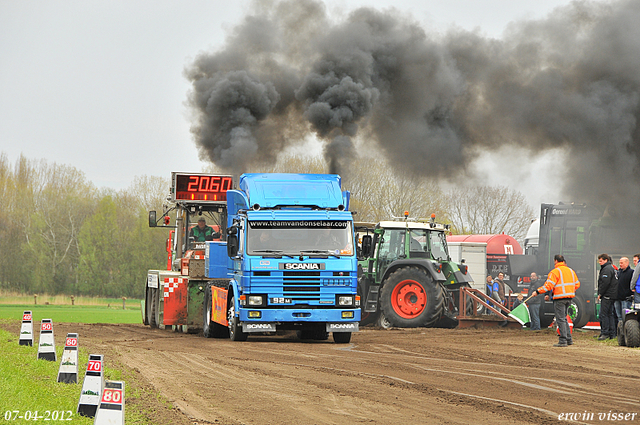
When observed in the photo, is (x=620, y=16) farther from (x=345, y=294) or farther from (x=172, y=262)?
(x=172, y=262)

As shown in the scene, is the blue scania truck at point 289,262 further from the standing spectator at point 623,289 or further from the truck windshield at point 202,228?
the standing spectator at point 623,289

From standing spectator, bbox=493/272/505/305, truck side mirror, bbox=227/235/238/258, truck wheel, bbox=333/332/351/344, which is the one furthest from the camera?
standing spectator, bbox=493/272/505/305

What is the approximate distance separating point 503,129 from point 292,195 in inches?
344

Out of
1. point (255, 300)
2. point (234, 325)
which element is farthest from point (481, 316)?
point (255, 300)

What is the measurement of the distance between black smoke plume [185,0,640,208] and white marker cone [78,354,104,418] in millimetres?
14688

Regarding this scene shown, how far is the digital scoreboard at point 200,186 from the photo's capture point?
60.3ft

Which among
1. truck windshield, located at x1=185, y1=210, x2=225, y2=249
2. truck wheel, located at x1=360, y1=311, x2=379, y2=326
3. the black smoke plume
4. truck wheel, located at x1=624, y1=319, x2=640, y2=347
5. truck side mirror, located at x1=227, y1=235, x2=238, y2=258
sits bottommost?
truck wheel, located at x1=360, y1=311, x2=379, y2=326

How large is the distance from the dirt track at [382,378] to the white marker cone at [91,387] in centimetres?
69

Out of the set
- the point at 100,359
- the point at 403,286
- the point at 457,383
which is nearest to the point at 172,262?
the point at 403,286

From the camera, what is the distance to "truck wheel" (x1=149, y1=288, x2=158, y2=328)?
19281 millimetres

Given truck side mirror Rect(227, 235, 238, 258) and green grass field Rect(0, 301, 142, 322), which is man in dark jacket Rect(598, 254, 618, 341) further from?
green grass field Rect(0, 301, 142, 322)

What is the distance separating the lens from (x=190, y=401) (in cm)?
771

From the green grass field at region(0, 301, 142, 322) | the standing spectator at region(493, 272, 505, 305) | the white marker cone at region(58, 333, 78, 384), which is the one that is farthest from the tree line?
the white marker cone at region(58, 333, 78, 384)

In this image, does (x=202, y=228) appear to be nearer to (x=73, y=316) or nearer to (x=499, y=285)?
(x=499, y=285)
